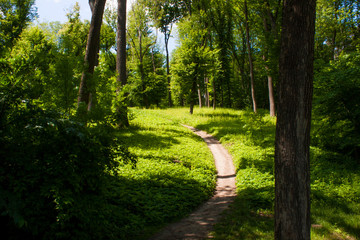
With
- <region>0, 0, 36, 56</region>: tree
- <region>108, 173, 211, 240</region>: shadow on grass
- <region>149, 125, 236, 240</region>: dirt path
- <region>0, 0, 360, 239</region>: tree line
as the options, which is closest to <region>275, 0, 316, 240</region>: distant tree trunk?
<region>0, 0, 360, 239</region>: tree line

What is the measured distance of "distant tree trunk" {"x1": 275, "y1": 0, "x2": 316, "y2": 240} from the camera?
3664 mm

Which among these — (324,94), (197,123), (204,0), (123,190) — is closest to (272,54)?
(324,94)

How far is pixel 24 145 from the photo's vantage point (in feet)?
11.6

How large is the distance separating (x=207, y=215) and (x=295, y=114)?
4059 millimetres

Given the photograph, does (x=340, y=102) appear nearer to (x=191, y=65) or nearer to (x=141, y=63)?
(x=191, y=65)

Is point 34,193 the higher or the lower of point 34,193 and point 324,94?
the lower

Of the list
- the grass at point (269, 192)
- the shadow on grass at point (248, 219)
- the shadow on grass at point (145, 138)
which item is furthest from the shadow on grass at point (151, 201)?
the shadow on grass at point (145, 138)

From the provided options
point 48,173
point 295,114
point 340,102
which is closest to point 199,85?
point 340,102

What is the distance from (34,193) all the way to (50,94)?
2.53 m

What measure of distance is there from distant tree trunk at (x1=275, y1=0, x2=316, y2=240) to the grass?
5.43 ft

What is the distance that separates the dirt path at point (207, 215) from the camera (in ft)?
17.8

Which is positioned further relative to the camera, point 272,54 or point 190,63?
point 190,63

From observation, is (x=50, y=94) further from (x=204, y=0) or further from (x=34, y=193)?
(x=204, y=0)

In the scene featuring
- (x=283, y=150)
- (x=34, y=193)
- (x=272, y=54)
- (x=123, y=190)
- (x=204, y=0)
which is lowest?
A: (x=123, y=190)
